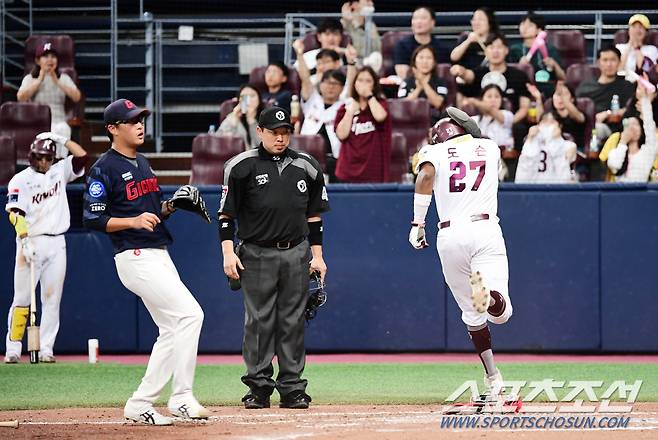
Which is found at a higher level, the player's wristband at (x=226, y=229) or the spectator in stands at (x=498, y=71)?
the spectator in stands at (x=498, y=71)

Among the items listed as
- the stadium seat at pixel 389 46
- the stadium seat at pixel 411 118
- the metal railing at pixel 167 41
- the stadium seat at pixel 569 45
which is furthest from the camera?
the metal railing at pixel 167 41

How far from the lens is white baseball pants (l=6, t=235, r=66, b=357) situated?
11.9m

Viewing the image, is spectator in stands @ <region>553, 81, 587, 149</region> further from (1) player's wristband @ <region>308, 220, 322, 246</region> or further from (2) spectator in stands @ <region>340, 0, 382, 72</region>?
(1) player's wristband @ <region>308, 220, 322, 246</region>

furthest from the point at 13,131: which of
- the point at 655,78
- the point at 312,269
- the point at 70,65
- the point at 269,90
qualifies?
the point at 655,78

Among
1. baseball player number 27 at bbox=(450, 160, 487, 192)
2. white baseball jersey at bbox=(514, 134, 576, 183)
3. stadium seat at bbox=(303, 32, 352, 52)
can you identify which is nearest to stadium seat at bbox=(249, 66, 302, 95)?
stadium seat at bbox=(303, 32, 352, 52)

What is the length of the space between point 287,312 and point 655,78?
7.70 m

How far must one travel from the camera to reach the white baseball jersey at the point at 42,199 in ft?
38.7

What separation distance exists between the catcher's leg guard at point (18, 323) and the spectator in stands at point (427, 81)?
506 cm

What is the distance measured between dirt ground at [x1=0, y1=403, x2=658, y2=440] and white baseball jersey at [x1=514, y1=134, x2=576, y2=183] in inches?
179

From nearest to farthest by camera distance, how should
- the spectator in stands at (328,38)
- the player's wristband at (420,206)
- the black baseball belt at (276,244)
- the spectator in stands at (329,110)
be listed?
the player's wristband at (420,206) → the black baseball belt at (276,244) → the spectator in stands at (329,110) → the spectator in stands at (328,38)

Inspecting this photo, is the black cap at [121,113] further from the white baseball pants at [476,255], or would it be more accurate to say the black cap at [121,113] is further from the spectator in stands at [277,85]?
the spectator in stands at [277,85]

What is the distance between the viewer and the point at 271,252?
8.43 meters

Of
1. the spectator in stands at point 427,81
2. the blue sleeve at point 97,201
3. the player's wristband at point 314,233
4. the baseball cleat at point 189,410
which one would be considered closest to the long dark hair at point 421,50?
the spectator in stands at point 427,81

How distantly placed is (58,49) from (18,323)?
5242 mm
